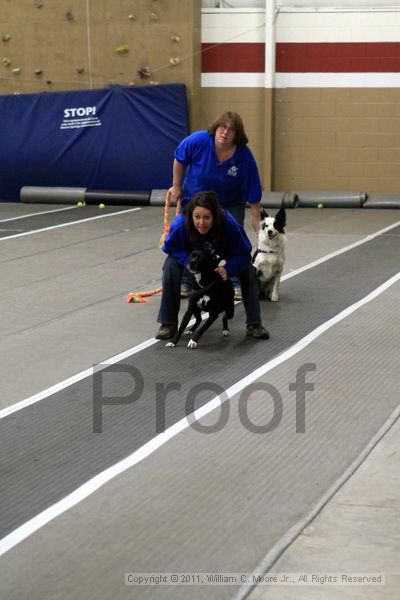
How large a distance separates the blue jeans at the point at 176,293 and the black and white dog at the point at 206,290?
0.19 metres

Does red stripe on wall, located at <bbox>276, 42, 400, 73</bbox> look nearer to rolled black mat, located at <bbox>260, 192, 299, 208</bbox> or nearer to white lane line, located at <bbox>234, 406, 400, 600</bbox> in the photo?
rolled black mat, located at <bbox>260, 192, 299, 208</bbox>

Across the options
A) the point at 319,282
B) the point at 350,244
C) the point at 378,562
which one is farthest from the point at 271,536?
the point at 350,244

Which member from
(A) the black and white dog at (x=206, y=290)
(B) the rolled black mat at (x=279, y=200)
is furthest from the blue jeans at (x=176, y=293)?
(B) the rolled black mat at (x=279, y=200)

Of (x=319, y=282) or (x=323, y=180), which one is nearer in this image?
(x=319, y=282)

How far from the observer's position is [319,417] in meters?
5.21

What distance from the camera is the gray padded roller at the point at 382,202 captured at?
14.4 meters

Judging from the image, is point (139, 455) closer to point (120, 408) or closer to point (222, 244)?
point (120, 408)

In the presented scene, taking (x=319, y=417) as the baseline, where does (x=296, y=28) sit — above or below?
above

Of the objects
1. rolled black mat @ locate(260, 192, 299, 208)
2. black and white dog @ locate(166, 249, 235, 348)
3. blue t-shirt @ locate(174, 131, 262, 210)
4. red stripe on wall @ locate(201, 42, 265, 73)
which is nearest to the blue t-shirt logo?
blue t-shirt @ locate(174, 131, 262, 210)

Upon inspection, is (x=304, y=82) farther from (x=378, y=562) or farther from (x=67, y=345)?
(x=378, y=562)

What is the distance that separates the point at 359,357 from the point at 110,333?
5.78 ft

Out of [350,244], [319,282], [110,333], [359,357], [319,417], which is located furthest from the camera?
[350,244]

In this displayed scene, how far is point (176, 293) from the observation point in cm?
675

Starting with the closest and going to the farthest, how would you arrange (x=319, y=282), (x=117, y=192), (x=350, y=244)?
1. (x=319, y=282)
2. (x=350, y=244)
3. (x=117, y=192)
